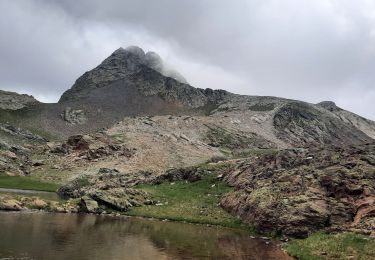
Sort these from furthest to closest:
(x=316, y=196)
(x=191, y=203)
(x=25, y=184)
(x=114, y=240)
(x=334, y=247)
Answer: (x=25, y=184) → (x=191, y=203) → (x=316, y=196) → (x=114, y=240) → (x=334, y=247)

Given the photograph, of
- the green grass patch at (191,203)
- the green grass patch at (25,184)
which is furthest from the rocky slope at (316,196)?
the green grass patch at (25,184)

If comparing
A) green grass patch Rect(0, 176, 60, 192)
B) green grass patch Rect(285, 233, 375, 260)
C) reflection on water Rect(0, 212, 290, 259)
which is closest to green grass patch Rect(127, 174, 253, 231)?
reflection on water Rect(0, 212, 290, 259)

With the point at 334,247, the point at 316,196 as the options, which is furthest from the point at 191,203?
the point at 334,247

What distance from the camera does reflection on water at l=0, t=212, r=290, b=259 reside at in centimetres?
3603

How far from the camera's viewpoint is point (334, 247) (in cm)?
4309

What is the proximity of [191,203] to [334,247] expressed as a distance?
36.4 metres

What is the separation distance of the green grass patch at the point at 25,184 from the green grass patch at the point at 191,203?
109 feet

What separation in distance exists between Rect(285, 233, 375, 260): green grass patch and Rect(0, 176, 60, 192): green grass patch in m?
79.2

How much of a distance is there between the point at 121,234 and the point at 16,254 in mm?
16545

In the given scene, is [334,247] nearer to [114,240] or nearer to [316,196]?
[316,196]

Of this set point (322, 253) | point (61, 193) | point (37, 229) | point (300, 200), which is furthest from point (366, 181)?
point (61, 193)

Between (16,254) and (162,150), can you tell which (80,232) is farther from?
(162,150)

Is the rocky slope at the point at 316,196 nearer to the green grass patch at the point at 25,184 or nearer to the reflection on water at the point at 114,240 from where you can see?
the reflection on water at the point at 114,240

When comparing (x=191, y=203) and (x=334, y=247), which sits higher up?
(x=191, y=203)
